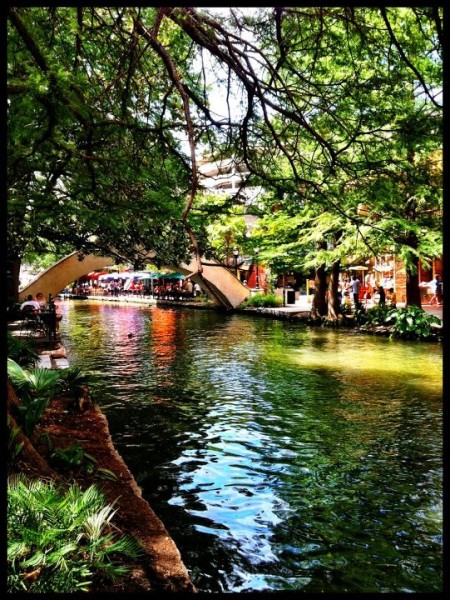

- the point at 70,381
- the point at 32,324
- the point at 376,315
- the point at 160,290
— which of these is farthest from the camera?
the point at 160,290

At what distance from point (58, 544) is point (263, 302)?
32162 millimetres

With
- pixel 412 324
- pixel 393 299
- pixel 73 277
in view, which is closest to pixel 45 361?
pixel 412 324

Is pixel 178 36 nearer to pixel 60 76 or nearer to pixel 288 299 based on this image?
pixel 60 76

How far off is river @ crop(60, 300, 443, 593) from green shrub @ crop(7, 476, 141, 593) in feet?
3.78

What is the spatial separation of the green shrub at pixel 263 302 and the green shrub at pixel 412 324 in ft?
49.6

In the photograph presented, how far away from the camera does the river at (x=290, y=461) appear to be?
15.2 feet

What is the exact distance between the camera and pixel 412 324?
63.4 feet

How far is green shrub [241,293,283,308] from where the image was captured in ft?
114

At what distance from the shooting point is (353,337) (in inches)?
789

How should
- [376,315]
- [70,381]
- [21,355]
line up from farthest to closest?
1. [376,315]
2. [21,355]
3. [70,381]

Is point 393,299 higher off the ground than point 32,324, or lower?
higher

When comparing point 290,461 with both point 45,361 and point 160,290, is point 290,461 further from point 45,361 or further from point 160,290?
point 160,290

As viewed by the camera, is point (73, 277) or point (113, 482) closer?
point (113, 482)

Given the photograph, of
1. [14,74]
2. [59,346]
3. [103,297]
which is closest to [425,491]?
[14,74]
